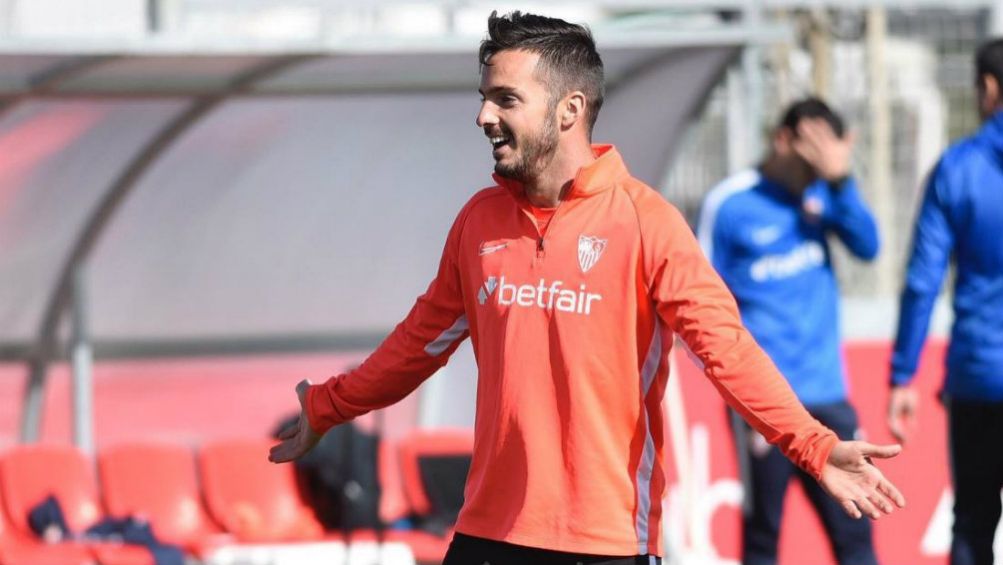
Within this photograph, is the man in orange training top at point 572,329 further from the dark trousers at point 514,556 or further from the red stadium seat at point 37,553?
the red stadium seat at point 37,553

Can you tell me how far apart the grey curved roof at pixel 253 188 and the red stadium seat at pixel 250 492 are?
93cm

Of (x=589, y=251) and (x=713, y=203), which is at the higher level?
(x=589, y=251)

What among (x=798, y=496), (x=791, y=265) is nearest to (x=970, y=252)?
(x=791, y=265)

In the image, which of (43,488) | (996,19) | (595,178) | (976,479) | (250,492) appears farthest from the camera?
(996,19)

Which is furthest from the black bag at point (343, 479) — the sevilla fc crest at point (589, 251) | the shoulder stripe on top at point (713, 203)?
the sevilla fc crest at point (589, 251)

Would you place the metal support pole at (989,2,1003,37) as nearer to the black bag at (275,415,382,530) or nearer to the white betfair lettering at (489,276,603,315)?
the black bag at (275,415,382,530)

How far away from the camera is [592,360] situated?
3564 millimetres

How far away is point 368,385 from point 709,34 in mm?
3656

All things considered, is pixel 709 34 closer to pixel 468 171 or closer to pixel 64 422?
pixel 468 171

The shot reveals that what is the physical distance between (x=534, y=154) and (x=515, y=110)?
103mm

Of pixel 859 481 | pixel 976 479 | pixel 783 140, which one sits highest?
pixel 783 140

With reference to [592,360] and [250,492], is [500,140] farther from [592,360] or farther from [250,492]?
[250,492]

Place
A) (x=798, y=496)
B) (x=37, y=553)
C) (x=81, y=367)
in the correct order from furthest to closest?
(x=81, y=367) < (x=798, y=496) < (x=37, y=553)

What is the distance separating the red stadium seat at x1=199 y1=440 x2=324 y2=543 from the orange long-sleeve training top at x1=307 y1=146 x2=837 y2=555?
14.4ft
